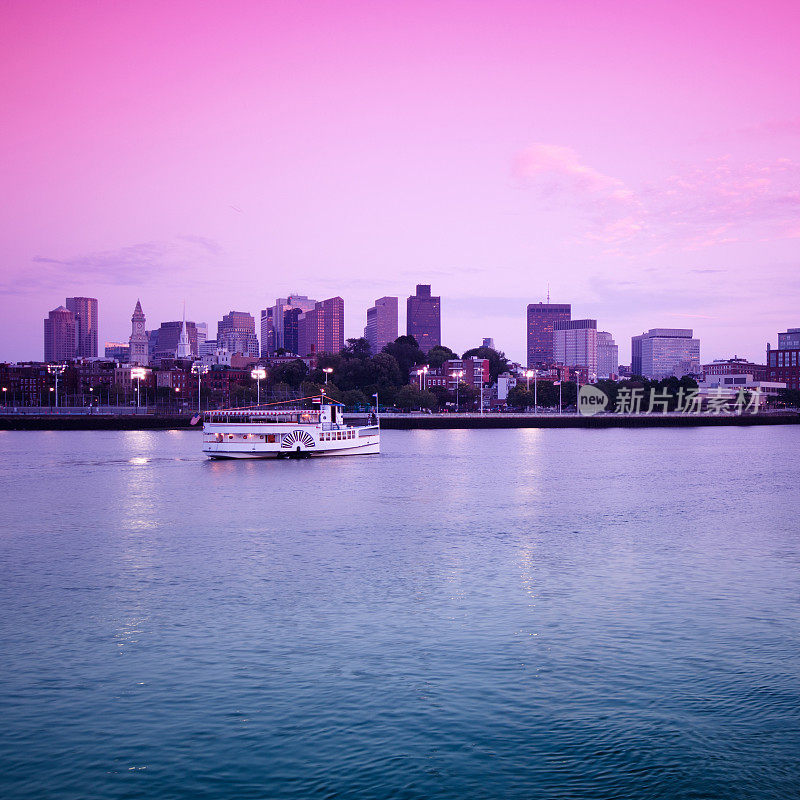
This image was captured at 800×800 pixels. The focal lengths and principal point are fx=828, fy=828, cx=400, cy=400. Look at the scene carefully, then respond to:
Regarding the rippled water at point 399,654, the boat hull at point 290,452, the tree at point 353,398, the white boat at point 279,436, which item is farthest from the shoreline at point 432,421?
the rippled water at point 399,654

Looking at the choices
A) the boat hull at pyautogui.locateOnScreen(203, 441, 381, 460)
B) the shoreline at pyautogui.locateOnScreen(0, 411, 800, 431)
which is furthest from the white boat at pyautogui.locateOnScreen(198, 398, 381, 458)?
the shoreline at pyautogui.locateOnScreen(0, 411, 800, 431)

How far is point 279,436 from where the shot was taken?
8412 centimetres

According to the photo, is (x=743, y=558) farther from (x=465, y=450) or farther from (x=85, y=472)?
(x=465, y=450)

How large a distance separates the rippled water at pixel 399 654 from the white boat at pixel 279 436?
3704 centimetres

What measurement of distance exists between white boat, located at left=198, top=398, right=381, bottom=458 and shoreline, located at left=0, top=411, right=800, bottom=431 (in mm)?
44466

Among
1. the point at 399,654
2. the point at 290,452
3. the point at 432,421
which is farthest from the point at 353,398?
the point at 399,654

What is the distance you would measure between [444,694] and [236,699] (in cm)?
432

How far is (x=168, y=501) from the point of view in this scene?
5062 cm

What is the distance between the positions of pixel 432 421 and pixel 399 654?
140 m

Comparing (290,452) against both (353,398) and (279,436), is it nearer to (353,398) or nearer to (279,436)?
(279,436)

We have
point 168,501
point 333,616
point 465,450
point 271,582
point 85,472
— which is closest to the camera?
point 333,616

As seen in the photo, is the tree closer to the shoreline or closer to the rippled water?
the shoreline

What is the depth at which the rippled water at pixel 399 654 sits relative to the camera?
1419cm

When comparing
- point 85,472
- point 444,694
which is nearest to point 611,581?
point 444,694
